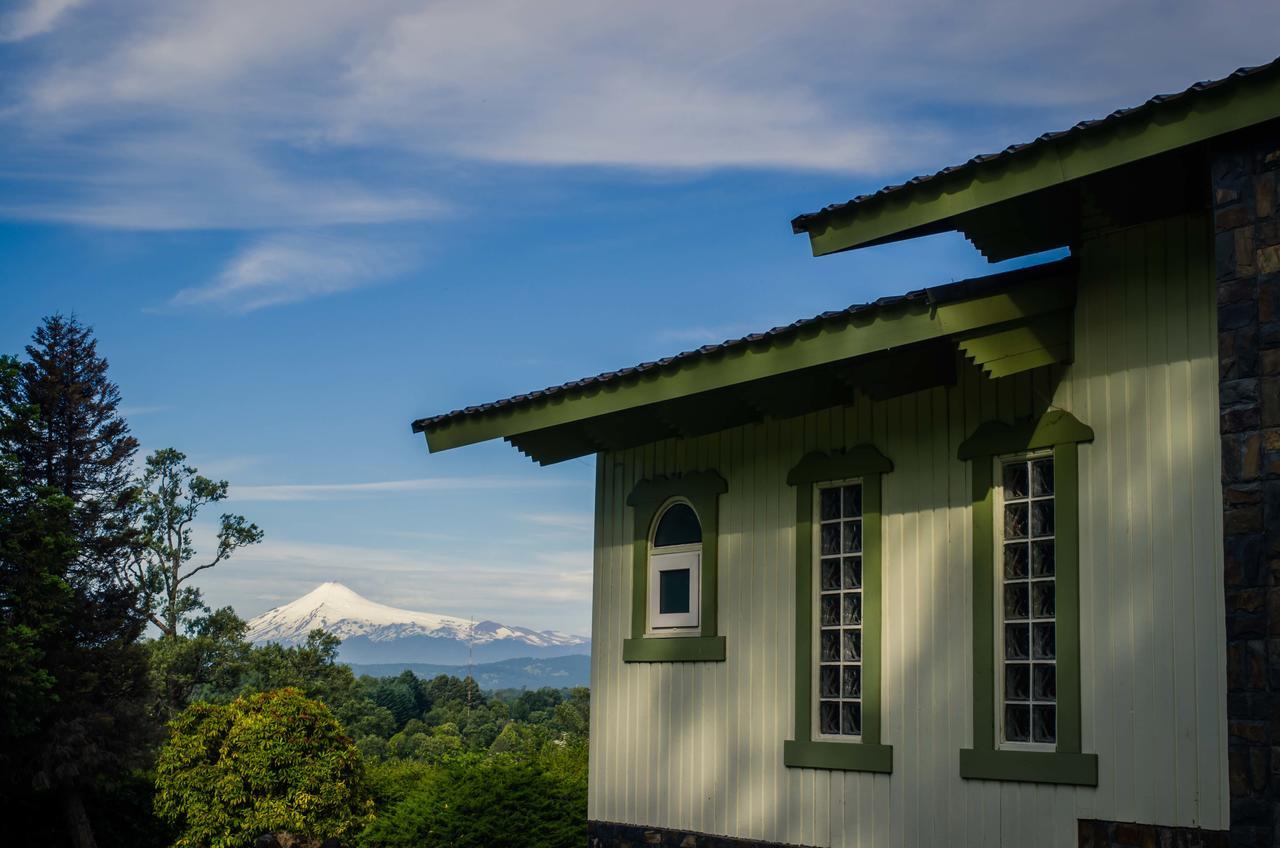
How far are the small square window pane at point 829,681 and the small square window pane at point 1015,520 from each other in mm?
A: 1620

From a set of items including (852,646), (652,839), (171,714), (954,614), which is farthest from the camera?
(171,714)

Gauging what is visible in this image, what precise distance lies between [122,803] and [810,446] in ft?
67.1

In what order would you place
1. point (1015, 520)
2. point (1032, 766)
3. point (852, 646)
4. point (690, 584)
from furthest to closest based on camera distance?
point (690, 584) → point (852, 646) → point (1015, 520) → point (1032, 766)

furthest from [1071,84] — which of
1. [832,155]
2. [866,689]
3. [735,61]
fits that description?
[866,689]

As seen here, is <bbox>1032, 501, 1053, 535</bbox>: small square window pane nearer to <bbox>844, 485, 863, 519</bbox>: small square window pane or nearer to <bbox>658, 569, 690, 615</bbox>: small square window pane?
<bbox>844, 485, 863, 519</bbox>: small square window pane

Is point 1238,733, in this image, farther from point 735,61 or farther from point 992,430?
point 735,61

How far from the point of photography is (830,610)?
927 centimetres

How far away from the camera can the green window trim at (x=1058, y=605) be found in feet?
25.0

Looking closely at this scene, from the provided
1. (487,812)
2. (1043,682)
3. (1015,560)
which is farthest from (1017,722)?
(487,812)

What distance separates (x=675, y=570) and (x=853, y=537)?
6.01 ft

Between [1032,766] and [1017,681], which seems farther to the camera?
[1017,681]

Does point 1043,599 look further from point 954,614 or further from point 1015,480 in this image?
point 1015,480

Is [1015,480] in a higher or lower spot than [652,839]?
higher

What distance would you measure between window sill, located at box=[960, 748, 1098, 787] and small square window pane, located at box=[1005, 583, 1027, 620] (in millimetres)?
793
